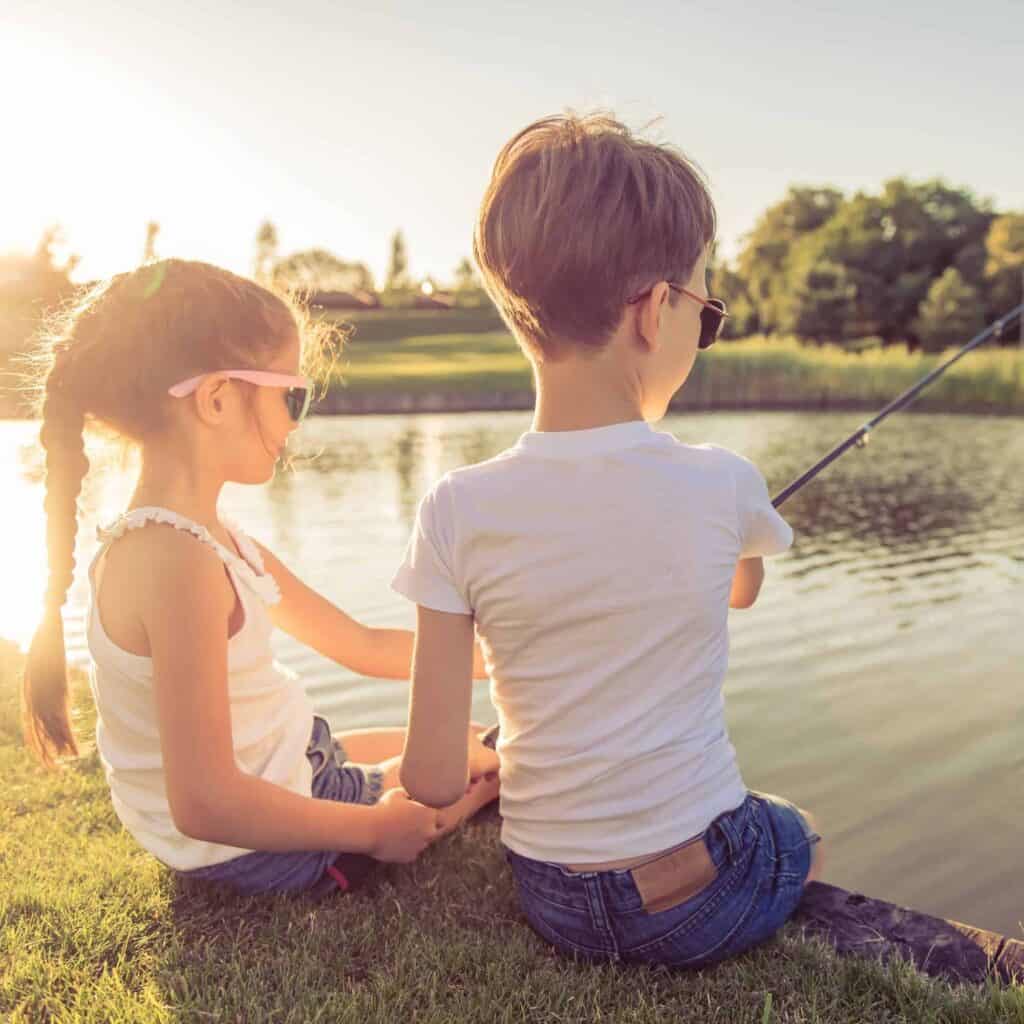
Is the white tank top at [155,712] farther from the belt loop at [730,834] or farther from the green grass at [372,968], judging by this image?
the belt loop at [730,834]

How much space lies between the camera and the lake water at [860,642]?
2.85 m

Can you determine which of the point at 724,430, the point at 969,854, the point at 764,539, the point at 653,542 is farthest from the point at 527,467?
the point at 724,430

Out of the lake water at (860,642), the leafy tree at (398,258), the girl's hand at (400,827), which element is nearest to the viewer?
the girl's hand at (400,827)

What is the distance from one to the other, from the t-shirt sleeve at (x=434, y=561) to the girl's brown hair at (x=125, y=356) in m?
0.46

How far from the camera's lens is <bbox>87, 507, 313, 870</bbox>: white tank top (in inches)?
65.8

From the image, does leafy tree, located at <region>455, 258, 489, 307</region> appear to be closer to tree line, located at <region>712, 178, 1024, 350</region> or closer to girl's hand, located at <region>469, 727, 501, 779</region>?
tree line, located at <region>712, 178, 1024, 350</region>

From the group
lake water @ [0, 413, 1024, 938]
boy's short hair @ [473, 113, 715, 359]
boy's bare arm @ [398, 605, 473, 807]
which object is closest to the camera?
boy's short hair @ [473, 113, 715, 359]

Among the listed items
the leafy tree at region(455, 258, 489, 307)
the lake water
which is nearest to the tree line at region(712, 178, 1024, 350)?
the leafy tree at region(455, 258, 489, 307)

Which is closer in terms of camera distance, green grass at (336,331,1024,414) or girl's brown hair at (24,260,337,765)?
girl's brown hair at (24,260,337,765)

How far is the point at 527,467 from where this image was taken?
1484mm

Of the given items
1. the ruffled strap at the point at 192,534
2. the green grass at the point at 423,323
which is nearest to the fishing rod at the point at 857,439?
the ruffled strap at the point at 192,534

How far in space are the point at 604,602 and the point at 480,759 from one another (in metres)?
0.88

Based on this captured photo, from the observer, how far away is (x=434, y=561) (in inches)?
60.2

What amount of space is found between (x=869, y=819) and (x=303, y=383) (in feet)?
6.79
